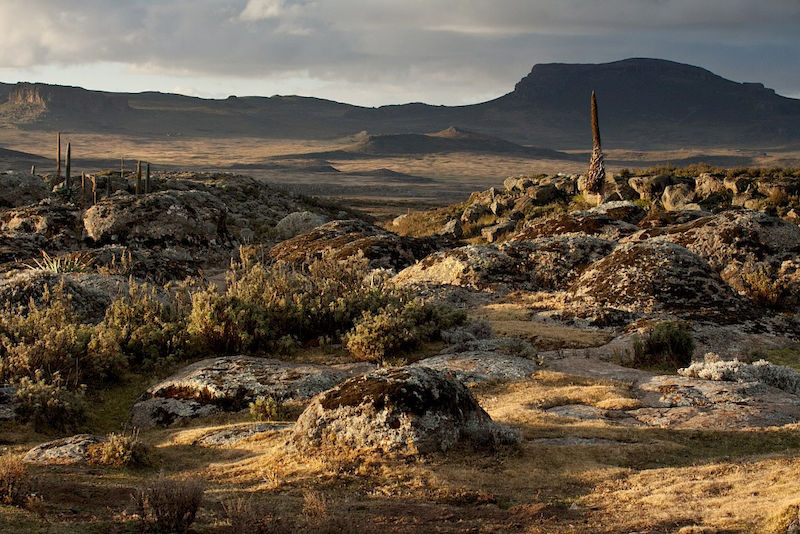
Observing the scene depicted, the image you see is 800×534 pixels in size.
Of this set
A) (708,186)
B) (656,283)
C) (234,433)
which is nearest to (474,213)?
(708,186)

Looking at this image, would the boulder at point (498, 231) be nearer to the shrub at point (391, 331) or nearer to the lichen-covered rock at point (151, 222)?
the lichen-covered rock at point (151, 222)

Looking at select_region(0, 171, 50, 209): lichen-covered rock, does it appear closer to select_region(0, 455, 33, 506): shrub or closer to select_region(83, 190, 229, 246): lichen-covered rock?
select_region(83, 190, 229, 246): lichen-covered rock

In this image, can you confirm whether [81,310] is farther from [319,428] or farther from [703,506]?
[703,506]

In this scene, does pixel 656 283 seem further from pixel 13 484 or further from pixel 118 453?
pixel 13 484

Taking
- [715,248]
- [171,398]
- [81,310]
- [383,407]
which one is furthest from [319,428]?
[715,248]

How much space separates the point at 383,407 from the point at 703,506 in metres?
3.10

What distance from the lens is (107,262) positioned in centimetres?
1905

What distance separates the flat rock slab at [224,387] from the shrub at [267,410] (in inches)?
17.2

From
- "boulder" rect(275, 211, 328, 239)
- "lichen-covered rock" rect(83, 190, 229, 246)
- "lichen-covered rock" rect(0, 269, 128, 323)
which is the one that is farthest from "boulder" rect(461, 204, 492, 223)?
"lichen-covered rock" rect(0, 269, 128, 323)

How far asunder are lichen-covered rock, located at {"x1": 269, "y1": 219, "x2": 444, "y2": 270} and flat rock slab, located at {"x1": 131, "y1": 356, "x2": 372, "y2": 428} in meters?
8.34

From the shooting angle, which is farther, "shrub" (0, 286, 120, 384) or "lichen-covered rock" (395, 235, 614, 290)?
"lichen-covered rock" (395, 235, 614, 290)

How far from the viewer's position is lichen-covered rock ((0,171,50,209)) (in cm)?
3497

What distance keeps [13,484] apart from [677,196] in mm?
32913

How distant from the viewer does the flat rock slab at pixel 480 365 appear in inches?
436
